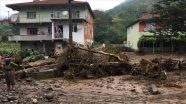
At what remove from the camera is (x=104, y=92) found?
16422 millimetres

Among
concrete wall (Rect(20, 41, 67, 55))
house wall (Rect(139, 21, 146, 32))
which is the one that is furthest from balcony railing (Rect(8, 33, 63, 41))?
house wall (Rect(139, 21, 146, 32))

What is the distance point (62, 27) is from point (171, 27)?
78.5 feet

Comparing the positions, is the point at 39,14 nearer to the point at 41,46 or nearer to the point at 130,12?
the point at 41,46

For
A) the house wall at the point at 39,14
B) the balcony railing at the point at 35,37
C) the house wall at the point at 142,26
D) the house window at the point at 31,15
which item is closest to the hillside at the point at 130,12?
the house wall at the point at 142,26

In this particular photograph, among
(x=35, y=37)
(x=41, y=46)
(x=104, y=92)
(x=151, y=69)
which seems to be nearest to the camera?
(x=104, y=92)

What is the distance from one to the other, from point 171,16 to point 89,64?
30.0ft

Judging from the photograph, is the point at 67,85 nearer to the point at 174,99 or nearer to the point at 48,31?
the point at 174,99

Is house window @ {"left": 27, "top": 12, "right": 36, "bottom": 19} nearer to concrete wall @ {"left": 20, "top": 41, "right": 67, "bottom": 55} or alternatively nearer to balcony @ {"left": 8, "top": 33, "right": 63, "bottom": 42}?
concrete wall @ {"left": 20, "top": 41, "right": 67, "bottom": 55}

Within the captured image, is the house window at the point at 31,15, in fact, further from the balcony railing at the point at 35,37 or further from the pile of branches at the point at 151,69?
the pile of branches at the point at 151,69

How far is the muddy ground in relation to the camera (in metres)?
13.3

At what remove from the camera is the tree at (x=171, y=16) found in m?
26.7

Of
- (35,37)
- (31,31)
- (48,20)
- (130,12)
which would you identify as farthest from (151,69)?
(130,12)

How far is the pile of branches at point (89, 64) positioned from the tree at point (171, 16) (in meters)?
6.65

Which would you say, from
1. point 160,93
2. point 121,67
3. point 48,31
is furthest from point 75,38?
point 160,93
